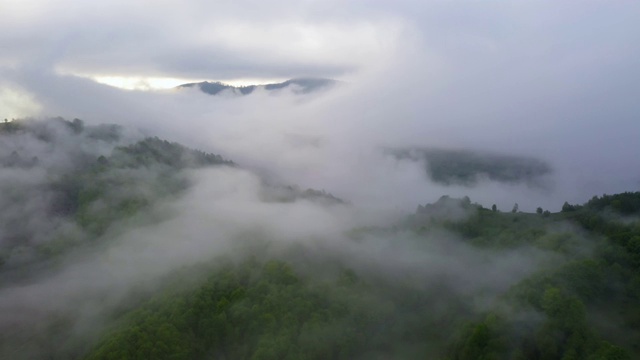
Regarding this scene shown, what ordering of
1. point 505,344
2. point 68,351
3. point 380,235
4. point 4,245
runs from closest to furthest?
point 505,344 → point 68,351 → point 380,235 → point 4,245

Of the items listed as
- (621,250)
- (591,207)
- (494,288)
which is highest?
(591,207)

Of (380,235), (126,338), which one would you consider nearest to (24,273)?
(126,338)

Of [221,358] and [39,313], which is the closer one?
[221,358]

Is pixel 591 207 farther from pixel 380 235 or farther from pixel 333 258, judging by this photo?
pixel 333 258

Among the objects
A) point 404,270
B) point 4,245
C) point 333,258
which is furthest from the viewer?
point 4,245

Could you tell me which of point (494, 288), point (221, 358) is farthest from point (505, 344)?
point (221, 358)

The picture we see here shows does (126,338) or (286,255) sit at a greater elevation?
(286,255)
